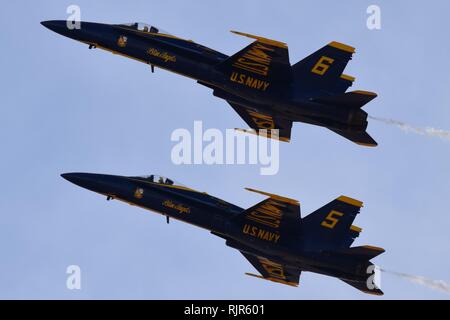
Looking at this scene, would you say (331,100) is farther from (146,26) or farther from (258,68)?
(146,26)

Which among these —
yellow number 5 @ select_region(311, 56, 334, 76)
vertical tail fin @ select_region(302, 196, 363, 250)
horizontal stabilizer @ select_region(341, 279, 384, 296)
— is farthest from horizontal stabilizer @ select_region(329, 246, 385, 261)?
yellow number 5 @ select_region(311, 56, 334, 76)

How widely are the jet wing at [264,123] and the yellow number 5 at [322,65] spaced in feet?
13.8

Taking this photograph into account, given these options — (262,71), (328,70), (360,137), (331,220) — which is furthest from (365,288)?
(262,71)

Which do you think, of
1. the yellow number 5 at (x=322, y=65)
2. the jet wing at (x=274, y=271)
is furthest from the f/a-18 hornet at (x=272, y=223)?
the yellow number 5 at (x=322, y=65)

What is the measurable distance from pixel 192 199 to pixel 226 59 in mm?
6493

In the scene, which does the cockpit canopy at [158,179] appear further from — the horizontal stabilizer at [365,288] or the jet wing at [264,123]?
the horizontal stabilizer at [365,288]

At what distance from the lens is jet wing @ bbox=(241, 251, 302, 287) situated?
53969mm

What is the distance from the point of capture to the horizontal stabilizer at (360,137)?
171 feet

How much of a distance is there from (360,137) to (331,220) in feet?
14.4

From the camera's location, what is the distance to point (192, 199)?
51.1 meters

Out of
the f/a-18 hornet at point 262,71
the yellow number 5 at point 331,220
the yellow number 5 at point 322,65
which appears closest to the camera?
the yellow number 5 at point 331,220

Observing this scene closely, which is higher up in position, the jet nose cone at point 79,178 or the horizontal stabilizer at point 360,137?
the horizontal stabilizer at point 360,137
